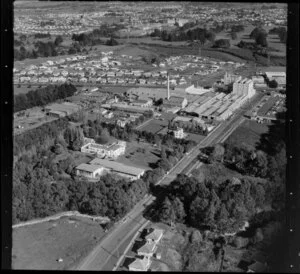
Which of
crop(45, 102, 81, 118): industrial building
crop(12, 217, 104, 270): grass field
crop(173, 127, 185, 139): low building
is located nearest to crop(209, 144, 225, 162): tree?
crop(173, 127, 185, 139): low building

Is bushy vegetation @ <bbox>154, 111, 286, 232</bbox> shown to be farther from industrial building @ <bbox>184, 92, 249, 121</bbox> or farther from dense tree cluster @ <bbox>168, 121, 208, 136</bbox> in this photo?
industrial building @ <bbox>184, 92, 249, 121</bbox>

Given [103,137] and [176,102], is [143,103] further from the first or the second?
[103,137]

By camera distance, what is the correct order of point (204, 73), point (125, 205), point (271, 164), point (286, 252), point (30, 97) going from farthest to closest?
point (204, 73) → point (30, 97) → point (271, 164) → point (125, 205) → point (286, 252)

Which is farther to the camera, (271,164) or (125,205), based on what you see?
(271,164)

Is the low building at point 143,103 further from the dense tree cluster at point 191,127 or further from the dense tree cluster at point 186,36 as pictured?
the dense tree cluster at point 186,36

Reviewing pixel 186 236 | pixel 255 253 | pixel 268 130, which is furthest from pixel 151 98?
pixel 255 253

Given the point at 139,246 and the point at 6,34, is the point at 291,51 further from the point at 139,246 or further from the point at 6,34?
the point at 139,246

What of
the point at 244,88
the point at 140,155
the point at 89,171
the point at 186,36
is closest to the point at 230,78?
the point at 244,88
